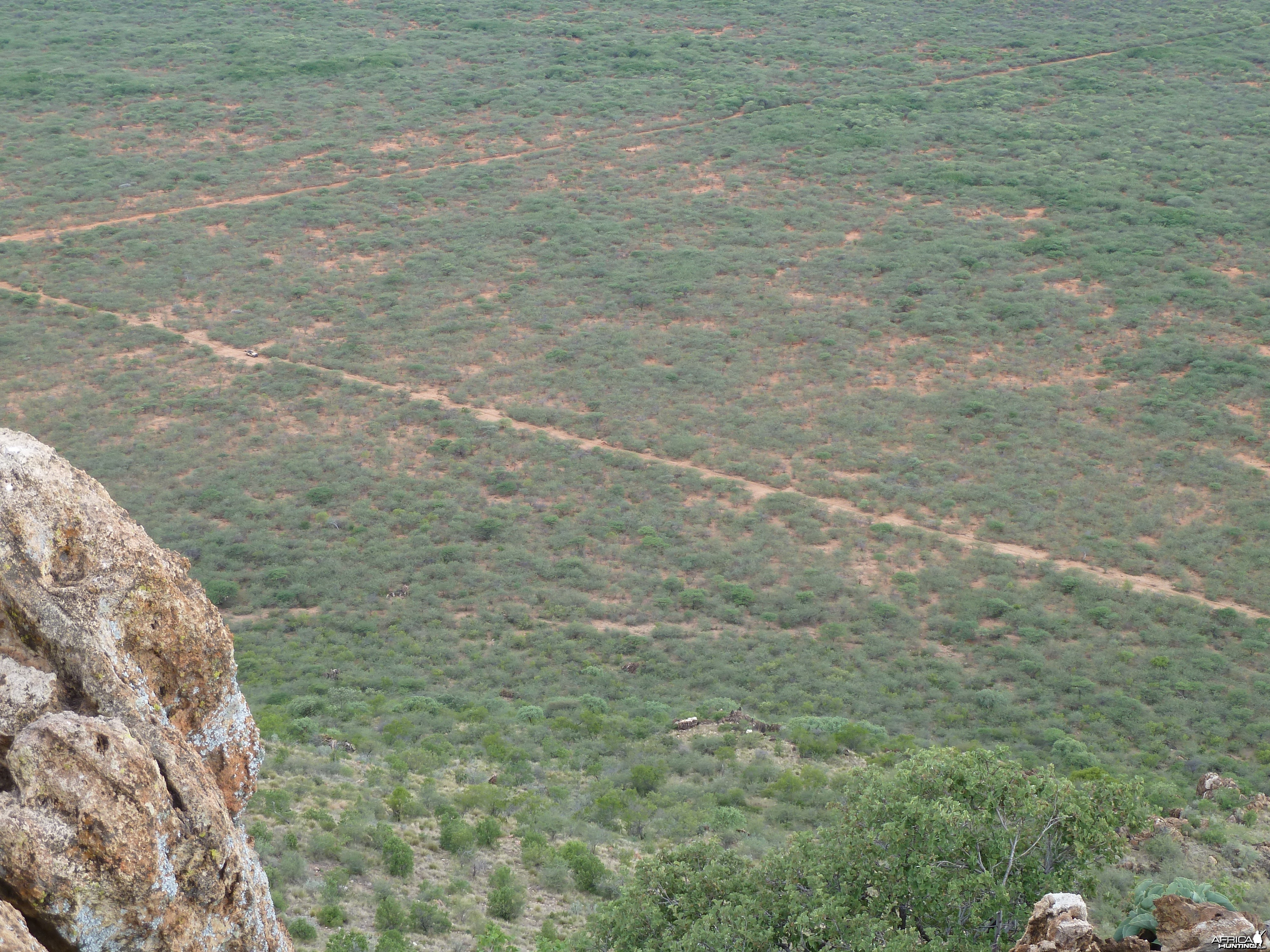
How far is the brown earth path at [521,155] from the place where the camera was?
43.8 m

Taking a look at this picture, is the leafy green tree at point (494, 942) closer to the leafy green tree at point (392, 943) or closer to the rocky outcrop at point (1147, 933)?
the leafy green tree at point (392, 943)

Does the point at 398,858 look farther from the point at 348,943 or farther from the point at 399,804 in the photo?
the point at 348,943

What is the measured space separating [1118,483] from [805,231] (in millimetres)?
20220

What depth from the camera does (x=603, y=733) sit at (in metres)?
19.0

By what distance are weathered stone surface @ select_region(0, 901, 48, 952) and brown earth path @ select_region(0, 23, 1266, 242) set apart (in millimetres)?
44492

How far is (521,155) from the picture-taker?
5266cm

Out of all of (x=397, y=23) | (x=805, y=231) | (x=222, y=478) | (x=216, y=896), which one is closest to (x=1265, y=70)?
(x=805, y=231)

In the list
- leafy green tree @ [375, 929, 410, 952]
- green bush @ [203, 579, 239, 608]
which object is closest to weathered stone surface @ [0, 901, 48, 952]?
leafy green tree @ [375, 929, 410, 952]

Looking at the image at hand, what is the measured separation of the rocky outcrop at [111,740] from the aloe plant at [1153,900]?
6.12 meters

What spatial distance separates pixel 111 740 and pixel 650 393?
96.7ft

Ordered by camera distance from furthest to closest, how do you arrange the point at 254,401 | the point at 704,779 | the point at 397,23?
the point at 397,23 → the point at 254,401 → the point at 704,779

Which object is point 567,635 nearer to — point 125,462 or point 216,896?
point 125,462

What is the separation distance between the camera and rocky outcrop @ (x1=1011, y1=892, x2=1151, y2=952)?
6797 millimetres

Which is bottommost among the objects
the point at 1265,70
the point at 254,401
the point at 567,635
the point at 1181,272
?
the point at 567,635
